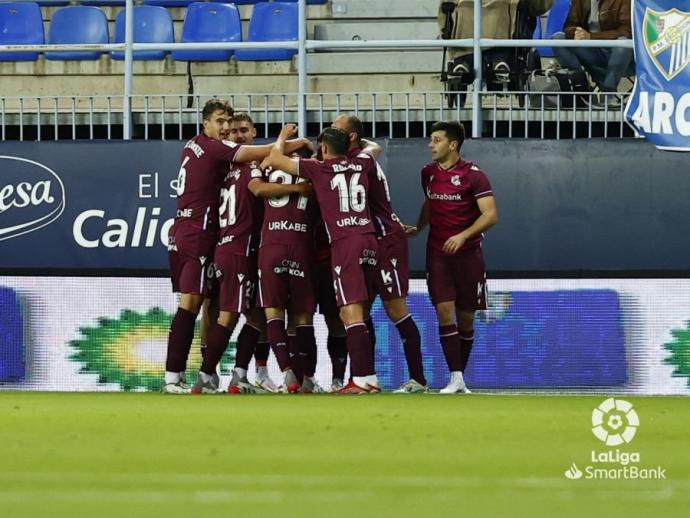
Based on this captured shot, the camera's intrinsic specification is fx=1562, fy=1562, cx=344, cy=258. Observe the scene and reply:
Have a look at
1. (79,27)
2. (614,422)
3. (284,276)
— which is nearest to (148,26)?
(79,27)

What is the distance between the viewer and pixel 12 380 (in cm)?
1175

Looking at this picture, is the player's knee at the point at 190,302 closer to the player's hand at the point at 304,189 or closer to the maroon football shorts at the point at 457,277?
the player's hand at the point at 304,189

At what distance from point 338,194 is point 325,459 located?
11.6 feet

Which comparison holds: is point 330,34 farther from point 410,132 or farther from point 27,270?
point 27,270

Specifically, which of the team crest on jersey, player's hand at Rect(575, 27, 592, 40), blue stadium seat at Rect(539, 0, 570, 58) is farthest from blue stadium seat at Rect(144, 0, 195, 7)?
the team crest on jersey

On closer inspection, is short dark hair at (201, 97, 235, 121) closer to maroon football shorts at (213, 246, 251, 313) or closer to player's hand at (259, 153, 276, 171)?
player's hand at (259, 153, 276, 171)

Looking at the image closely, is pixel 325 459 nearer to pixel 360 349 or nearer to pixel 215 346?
pixel 360 349

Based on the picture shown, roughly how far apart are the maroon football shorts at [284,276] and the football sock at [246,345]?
10.7 inches

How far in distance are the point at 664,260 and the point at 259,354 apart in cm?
337

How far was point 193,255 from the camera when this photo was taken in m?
9.75

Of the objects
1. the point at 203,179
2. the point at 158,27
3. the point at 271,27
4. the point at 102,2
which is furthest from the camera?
the point at 102,2

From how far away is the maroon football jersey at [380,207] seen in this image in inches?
388

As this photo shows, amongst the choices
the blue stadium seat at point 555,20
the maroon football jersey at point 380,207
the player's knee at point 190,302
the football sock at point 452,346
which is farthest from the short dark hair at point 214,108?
the blue stadium seat at point 555,20

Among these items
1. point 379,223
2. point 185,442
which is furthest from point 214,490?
point 379,223
